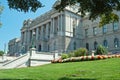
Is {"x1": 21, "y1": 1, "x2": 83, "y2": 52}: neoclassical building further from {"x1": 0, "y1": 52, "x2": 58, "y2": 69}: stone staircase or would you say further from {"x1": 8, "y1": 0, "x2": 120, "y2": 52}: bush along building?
{"x1": 0, "y1": 52, "x2": 58, "y2": 69}: stone staircase

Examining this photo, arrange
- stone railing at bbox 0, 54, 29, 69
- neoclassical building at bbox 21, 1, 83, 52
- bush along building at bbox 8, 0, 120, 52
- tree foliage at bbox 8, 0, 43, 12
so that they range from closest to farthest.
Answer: tree foliage at bbox 8, 0, 43, 12 < stone railing at bbox 0, 54, 29, 69 < bush along building at bbox 8, 0, 120, 52 < neoclassical building at bbox 21, 1, 83, 52

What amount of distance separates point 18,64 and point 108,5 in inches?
1051

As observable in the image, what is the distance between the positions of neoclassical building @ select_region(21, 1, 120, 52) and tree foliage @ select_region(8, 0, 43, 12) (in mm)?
43379

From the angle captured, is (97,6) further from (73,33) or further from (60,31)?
(73,33)

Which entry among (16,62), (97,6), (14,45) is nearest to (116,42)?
(16,62)

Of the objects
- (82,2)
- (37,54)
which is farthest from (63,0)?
(37,54)

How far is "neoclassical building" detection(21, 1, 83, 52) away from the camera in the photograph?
204 ft

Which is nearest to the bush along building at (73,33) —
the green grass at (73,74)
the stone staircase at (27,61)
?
the stone staircase at (27,61)

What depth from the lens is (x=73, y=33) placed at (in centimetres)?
6581

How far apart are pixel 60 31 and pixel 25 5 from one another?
164 feet

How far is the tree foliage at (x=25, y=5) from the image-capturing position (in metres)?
12.4

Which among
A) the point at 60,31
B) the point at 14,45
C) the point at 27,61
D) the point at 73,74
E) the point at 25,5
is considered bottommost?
the point at 73,74

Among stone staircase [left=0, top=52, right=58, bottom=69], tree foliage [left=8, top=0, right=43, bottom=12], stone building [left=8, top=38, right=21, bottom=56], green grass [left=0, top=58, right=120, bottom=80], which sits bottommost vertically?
green grass [left=0, top=58, right=120, bottom=80]

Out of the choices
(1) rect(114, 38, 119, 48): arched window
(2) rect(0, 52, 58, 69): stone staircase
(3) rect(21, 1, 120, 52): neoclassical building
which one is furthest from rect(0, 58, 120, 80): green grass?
(1) rect(114, 38, 119, 48): arched window
